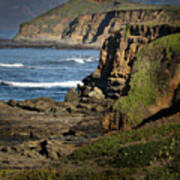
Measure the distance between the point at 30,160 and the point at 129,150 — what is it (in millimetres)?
5491

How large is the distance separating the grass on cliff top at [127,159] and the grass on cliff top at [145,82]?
2600 mm

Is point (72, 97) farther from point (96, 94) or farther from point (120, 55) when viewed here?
point (120, 55)

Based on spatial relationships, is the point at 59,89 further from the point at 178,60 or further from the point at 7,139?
the point at 178,60

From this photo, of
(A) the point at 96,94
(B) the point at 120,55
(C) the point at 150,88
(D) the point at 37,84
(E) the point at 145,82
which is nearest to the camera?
(C) the point at 150,88

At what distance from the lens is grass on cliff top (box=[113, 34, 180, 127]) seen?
17.8 m

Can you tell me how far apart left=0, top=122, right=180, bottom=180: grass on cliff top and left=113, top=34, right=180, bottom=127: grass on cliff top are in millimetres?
2600

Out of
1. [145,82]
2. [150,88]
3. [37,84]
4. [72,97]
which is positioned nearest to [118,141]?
[150,88]

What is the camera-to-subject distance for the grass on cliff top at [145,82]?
17.8m

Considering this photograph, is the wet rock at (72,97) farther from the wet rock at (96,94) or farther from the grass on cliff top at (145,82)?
the grass on cliff top at (145,82)

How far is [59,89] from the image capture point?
47938mm

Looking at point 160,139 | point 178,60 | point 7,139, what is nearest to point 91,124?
point 7,139

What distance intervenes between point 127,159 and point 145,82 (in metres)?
7.58

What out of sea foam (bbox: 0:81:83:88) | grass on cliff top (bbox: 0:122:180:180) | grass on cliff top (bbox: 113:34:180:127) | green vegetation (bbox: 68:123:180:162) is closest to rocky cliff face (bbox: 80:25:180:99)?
grass on cliff top (bbox: 113:34:180:127)

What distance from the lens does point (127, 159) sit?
11.8 m
